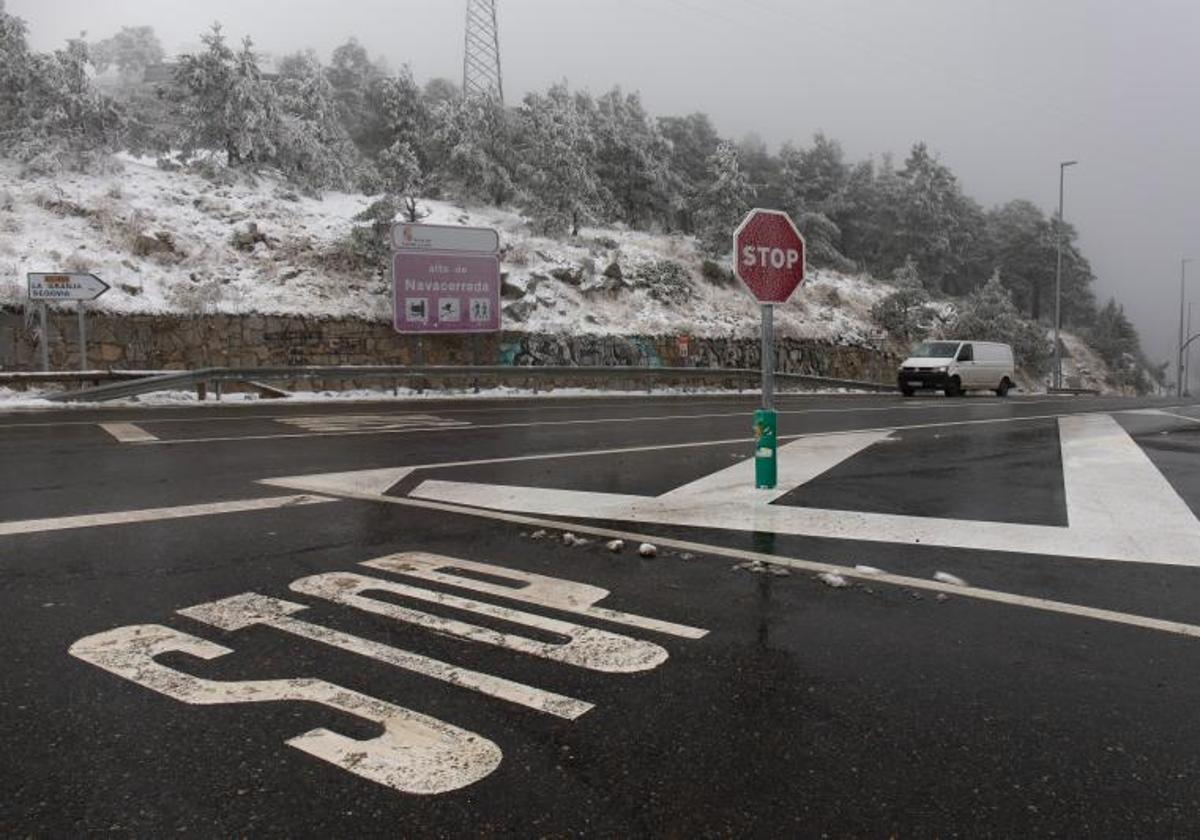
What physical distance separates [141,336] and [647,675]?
21770mm

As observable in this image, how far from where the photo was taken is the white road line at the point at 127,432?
1056 centimetres

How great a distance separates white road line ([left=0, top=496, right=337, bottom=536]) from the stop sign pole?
3.60 metres

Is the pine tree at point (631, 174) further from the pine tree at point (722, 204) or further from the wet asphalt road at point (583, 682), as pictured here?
the wet asphalt road at point (583, 682)

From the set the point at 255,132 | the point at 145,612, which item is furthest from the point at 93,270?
the point at 145,612

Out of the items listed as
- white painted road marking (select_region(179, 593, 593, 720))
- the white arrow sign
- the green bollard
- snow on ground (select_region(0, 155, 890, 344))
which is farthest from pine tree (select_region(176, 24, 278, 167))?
white painted road marking (select_region(179, 593, 593, 720))

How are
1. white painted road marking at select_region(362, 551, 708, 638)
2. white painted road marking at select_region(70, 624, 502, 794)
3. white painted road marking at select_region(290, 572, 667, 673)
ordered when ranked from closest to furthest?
white painted road marking at select_region(70, 624, 502, 794), white painted road marking at select_region(290, 572, 667, 673), white painted road marking at select_region(362, 551, 708, 638)

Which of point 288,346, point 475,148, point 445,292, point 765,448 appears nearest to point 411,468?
point 765,448

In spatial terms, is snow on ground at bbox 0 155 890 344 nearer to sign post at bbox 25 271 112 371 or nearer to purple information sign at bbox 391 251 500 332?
purple information sign at bbox 391 251 500 332

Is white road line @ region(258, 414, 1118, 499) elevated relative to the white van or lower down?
lower down

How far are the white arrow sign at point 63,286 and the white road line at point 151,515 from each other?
47.2 feet

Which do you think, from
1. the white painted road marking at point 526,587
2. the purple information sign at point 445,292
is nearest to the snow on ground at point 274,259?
the purple information sign at point 445,292

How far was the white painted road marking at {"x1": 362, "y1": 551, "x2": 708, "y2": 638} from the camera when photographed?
3.81m

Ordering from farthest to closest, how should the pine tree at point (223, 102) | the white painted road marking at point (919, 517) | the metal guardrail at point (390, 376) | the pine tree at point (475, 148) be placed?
the pine tree at point (475, 148) < the pine tree at point (223, 102) < the metal guardrail at point (390, 376) < the white painted road marking at point (919, 517)

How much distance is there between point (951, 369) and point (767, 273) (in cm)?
A: 2131
